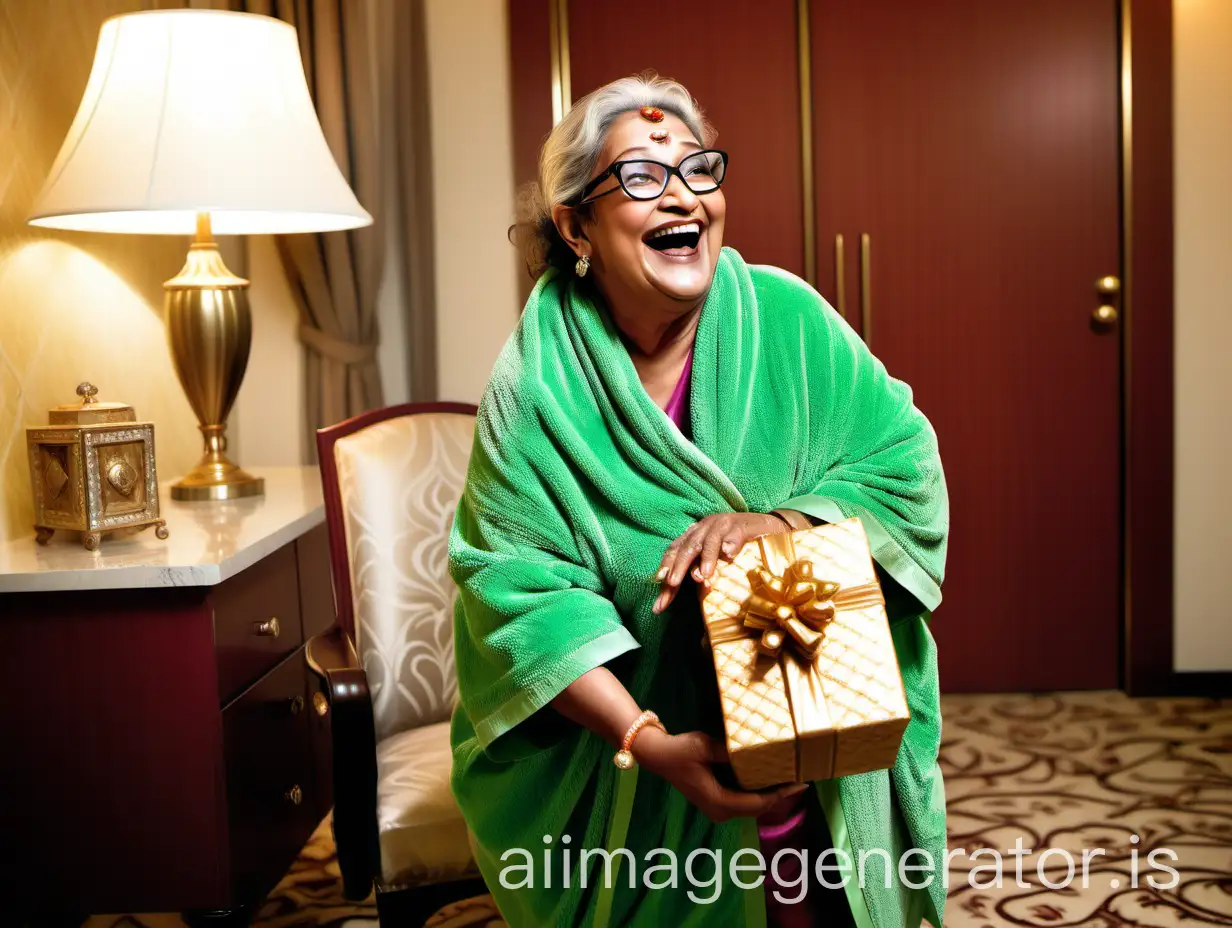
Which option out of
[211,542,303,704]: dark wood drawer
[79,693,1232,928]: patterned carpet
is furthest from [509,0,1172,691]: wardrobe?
[211,542,303,704]: dark wood drawer

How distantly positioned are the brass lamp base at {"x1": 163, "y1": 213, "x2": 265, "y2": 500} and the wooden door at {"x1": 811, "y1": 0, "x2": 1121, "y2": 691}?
5.62ft

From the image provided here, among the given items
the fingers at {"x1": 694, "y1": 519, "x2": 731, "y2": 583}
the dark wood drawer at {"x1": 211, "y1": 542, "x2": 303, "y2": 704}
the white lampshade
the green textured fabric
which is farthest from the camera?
the white lampshade

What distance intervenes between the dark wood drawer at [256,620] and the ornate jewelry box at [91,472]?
175mm

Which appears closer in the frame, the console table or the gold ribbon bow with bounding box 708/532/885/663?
the gold ribbon bow with bounding box 708/532/885/663

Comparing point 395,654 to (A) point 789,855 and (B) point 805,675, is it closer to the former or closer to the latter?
(A) point 789,855

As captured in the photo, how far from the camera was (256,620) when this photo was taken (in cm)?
189

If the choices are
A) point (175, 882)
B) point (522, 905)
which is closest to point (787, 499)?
point (522, 905)

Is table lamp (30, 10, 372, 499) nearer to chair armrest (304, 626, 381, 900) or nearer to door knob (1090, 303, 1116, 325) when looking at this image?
chair armrest (304, 626, 381, 900)

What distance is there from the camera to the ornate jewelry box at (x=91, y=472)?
1765 mm

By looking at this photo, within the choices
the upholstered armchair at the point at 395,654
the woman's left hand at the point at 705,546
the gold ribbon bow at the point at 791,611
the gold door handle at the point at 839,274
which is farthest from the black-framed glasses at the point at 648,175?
the gold door handle at the point at 839,274

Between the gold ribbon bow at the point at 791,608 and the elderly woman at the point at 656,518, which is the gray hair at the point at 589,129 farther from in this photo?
the gold ribbon bow at the point at 791,608

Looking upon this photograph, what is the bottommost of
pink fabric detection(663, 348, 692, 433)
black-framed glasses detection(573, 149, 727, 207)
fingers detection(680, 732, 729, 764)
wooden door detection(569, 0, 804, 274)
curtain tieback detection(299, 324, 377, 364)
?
fingers detection(680, 732, 729, 764)

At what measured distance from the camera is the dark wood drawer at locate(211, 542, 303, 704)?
175 cm

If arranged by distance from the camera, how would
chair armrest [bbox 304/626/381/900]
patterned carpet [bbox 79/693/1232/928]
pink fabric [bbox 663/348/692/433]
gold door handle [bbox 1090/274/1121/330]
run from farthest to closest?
gold door handle [bbox 1090/274/1121/330] < patterned carpet [bbox 79/693/1232/928] < chair armrest [bbox 304/626/381/900] < pink fabric [bbox 663/348/692/433]
